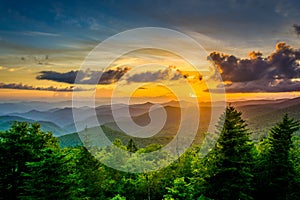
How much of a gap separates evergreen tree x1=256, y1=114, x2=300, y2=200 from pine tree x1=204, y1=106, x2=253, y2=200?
275 cm

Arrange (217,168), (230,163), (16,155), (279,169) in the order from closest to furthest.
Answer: (230,163) → (217,168) → (279,169) → (16,155)

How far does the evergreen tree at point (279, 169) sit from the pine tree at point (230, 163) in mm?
2752

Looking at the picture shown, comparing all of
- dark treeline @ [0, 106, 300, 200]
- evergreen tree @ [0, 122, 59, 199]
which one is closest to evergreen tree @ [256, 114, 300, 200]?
dark treeline @ [0, 106, 300, 200]

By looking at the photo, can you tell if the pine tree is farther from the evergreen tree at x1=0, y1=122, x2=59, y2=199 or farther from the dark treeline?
the evergreen tree at x1=0, y1=122, x2=59, y2=199

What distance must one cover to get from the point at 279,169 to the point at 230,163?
17.2 ft

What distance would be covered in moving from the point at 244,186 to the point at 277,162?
4.63 meters

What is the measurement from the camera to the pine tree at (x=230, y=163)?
25141mm

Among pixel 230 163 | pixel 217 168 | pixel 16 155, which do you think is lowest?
pixel 217 168

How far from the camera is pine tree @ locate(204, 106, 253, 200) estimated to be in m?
25.1

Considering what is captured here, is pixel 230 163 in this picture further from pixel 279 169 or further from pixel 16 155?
pixel 16 155

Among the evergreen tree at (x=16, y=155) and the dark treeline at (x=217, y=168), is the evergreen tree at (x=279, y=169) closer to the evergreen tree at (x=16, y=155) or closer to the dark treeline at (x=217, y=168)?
the dark treeline at (x=217, y=168)

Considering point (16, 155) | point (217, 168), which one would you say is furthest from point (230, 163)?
point (16, 155)

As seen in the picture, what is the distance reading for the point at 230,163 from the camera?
25797 millimetres

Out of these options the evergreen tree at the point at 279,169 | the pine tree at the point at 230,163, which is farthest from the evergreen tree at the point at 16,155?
the evergreen tree at the point at 279,169
